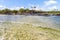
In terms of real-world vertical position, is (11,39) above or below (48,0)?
below

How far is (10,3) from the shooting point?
42.1ft

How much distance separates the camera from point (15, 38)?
5.76 m

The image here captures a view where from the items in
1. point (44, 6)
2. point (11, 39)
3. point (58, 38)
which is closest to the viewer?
point (11, 39)

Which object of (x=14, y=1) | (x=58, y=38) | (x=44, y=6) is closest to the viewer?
(x=58, y=38)

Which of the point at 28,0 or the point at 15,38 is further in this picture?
the point at 28,0

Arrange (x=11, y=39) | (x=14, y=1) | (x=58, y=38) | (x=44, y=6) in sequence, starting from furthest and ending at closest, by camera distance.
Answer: (x=14, y=1)
(x=44, y=6)
(x=58, y=38)
(x=11, y=39)

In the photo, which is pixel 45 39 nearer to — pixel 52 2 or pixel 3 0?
pixel 52 2

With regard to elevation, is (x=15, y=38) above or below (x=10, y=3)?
below

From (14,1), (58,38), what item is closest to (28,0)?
(14,1)

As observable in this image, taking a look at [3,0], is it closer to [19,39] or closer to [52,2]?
[52,2]

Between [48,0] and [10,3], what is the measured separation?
373 centimetres

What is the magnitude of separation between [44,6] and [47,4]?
0.47 metres

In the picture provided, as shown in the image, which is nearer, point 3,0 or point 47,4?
point 47,4

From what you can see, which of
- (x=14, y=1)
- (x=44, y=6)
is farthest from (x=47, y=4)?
(x=14, y=1)
